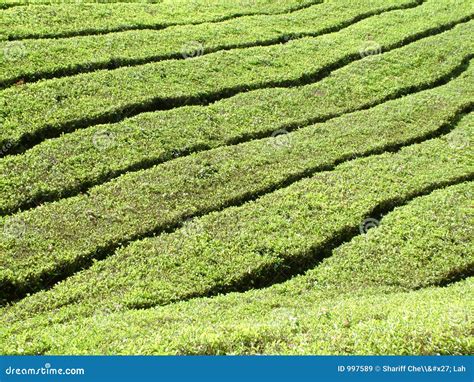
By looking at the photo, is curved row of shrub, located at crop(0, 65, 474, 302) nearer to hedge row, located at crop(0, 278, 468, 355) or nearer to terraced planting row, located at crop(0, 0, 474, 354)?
terraced planting row, located at crop(0, 0, 474, 354)

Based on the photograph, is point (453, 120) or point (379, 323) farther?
point (453, 120)

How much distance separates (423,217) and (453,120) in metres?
9.00

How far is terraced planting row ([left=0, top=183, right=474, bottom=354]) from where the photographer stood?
11.2 meters

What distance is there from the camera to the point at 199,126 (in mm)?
22859

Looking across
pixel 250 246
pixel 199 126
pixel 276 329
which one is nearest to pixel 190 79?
pixel 199 126

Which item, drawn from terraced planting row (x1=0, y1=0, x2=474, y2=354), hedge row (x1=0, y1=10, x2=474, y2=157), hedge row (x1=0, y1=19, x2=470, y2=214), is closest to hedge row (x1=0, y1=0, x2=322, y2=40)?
terraced planting row (x1=0, y1=0, x2=474, y2=354)

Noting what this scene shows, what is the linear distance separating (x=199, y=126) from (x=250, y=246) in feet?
25.3

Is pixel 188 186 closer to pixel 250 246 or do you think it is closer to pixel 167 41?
pixel 250 246

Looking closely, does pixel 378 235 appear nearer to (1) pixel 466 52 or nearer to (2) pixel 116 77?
(2) pixel 116 77

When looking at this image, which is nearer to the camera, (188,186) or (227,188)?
(188,186)

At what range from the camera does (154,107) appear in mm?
24031

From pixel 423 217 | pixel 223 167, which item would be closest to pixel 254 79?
pixel 223 167

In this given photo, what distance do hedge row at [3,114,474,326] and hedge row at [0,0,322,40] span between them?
15.8 m

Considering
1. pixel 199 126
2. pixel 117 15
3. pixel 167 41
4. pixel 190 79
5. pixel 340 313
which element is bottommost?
pixel 340 313
